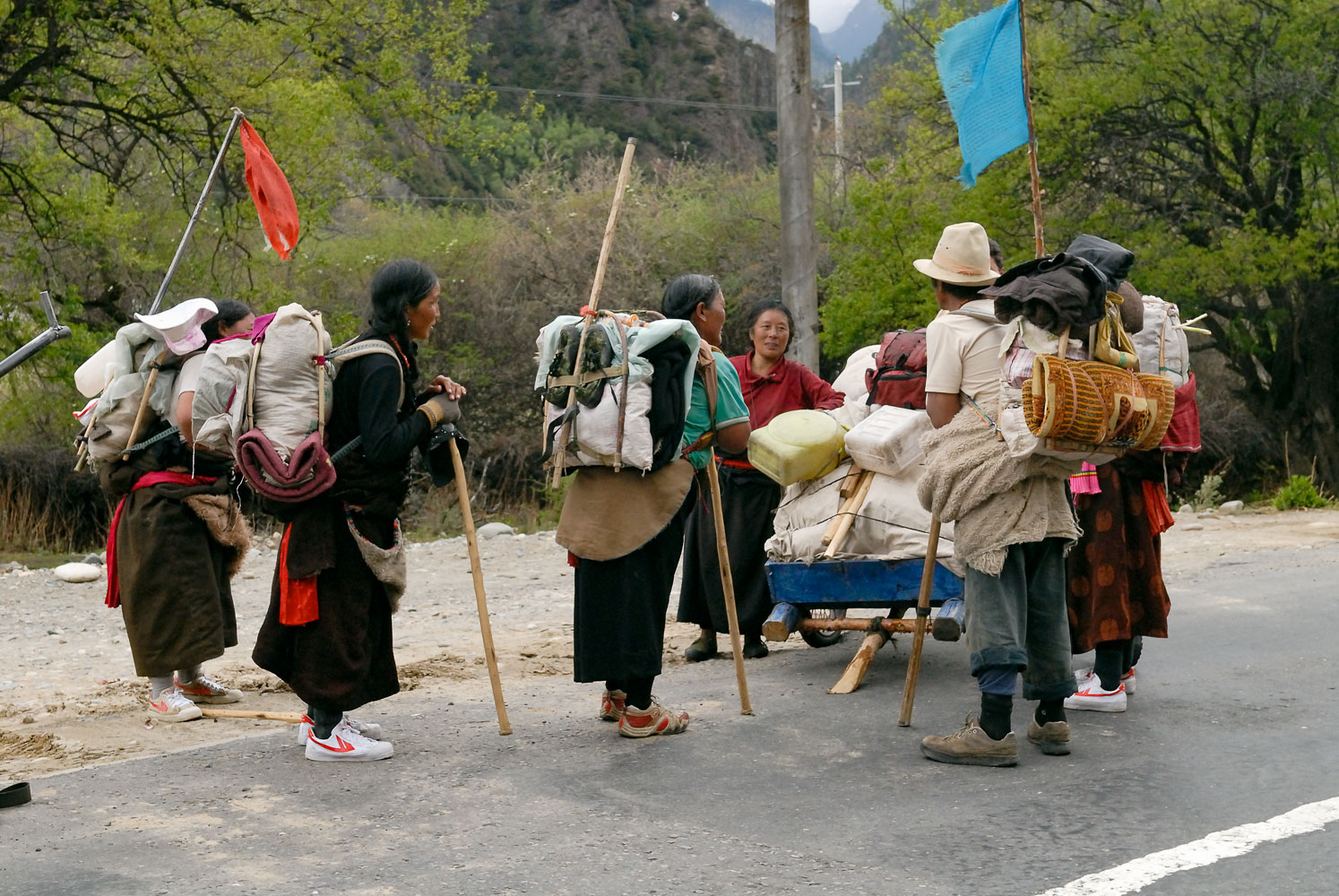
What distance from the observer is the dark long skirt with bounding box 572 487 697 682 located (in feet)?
18.7

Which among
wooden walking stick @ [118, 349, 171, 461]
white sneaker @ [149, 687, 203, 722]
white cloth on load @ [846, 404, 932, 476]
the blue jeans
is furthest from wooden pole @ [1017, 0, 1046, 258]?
white sneaker @ [149, 687, 203, 722]

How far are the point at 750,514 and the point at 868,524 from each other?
1035mm

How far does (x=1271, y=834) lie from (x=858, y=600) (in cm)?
249

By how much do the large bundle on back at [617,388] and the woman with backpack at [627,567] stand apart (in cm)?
9

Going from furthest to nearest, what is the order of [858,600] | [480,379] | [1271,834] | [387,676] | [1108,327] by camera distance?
[480,379] < [858,600] < [387,676] < [1108,327] < [1271,834]

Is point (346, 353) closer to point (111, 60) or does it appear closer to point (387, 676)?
point (387, 676)

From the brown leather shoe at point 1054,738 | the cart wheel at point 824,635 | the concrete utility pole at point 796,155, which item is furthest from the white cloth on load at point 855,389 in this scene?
the concrete utility pole at point 796,155

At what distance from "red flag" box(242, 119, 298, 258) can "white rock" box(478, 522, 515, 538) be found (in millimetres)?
6727

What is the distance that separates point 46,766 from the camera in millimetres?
5605

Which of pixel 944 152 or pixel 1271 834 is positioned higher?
pixel 944 152

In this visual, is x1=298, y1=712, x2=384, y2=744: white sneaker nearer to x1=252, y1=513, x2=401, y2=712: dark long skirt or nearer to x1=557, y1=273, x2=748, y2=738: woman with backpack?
x1=252, y1=513, x2=401, y2=712: dark long skirt

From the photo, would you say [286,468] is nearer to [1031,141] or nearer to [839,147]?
[1031,141]

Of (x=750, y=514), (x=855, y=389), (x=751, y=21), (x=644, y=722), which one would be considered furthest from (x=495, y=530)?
(x=751, y=21)

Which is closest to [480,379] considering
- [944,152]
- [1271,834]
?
[944,152]
